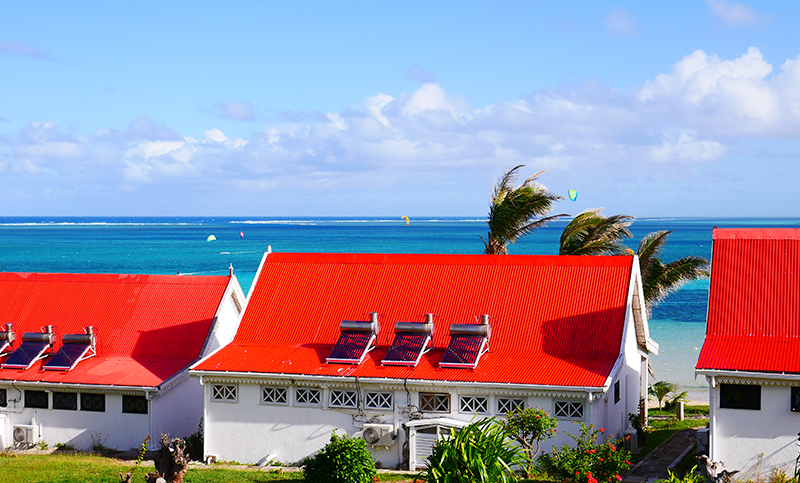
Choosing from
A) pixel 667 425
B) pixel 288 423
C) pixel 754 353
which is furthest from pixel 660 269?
pixel 288 423

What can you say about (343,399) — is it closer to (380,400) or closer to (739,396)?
(380,400)

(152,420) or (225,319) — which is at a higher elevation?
(225,319)

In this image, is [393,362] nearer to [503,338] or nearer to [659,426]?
[503,338]

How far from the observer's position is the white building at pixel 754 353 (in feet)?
69.7

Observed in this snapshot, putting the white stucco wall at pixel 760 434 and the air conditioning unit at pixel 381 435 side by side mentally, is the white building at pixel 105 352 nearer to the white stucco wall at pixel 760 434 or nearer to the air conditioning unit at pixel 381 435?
the air conditioning unit at pixel 381 435

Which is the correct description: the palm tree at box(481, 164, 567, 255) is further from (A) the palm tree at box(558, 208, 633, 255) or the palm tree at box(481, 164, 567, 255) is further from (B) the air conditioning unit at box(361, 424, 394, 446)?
(B) the air conditioning unit at box(361, 424, 394, 446)

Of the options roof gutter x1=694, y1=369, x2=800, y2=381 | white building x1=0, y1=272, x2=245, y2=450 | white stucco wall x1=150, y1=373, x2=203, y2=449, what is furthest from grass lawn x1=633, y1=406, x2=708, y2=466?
white stucco wall x1=150, y1=373, x2=203, y2=449

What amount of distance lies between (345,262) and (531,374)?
28.8 feet

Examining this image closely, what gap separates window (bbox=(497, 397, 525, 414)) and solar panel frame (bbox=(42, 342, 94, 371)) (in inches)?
582

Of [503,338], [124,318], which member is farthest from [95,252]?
[503,338]

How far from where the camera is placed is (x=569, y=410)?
23.6 metres

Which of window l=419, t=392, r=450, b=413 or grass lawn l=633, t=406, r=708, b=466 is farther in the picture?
grass lawn l=633, t=406, r=708, b=466

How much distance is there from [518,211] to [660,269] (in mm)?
6592

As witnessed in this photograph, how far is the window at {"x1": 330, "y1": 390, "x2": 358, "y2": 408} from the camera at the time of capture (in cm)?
2531
